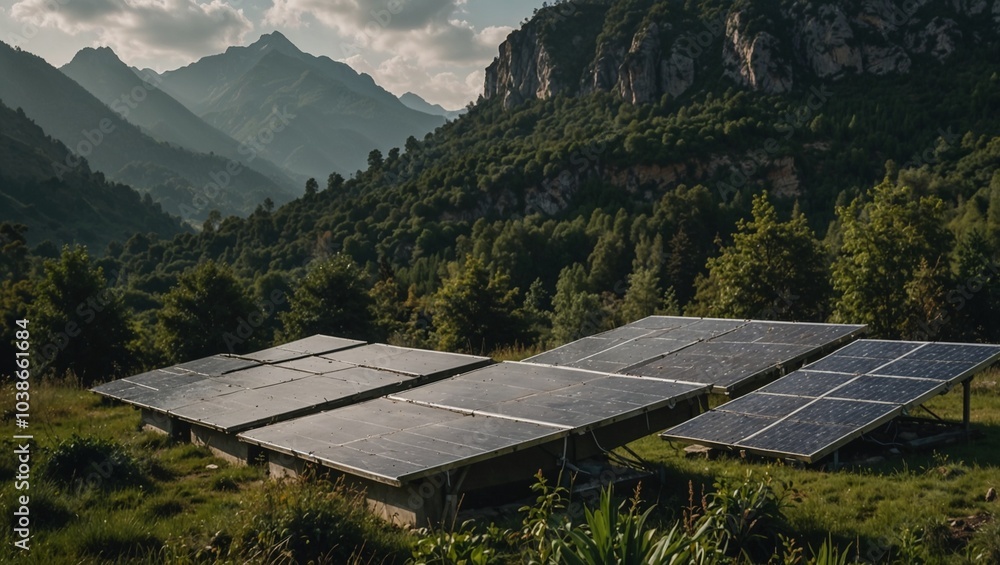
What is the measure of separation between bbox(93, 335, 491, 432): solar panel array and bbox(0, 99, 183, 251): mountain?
502 ft

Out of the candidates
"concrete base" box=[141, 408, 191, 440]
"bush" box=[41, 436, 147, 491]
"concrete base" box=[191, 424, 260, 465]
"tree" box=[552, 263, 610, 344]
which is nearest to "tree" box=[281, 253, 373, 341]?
"concrete base" box=[141, 408, 191, 440]

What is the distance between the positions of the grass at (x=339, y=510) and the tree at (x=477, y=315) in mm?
16256

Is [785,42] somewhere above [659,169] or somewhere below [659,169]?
above

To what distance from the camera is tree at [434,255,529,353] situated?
2841 centimetres

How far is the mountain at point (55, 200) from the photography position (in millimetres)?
153500

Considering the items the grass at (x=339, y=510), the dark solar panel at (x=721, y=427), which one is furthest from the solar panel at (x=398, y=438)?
the dark solar panel at (x=721, y=427)

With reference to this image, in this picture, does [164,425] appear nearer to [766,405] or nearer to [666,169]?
[766,405]

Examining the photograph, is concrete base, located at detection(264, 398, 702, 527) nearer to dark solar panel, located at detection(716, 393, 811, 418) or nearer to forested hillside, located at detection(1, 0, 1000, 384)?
dark solar panel, located at detection(716, 393, 811, 418)

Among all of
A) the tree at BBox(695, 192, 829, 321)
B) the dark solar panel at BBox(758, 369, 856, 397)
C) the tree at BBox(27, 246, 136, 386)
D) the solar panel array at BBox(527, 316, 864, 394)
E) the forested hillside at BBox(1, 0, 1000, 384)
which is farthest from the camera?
→ the forested hillside at BBox(1, 0, 1000, 384)

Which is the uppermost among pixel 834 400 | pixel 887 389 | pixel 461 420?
pixel 887 389

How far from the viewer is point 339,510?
8.05 metres

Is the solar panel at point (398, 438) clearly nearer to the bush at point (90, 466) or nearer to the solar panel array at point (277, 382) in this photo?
the solar panel array at point (277, 382)

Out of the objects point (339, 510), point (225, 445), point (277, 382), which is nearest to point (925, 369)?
point (339, 510)

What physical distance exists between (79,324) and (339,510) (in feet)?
65.1
